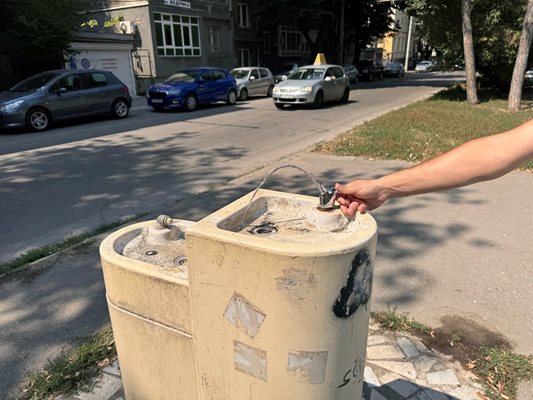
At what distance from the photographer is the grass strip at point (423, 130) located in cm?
842

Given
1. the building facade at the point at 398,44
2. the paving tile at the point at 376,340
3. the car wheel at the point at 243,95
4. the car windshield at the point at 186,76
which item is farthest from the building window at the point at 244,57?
the building facade at the point at 398,44

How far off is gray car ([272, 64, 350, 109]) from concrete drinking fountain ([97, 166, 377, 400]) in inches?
566

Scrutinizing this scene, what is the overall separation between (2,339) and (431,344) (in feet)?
9.42

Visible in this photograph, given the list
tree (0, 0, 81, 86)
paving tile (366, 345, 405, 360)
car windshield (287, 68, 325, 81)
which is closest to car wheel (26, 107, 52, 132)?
A: tree (0, 0, 81, 86)

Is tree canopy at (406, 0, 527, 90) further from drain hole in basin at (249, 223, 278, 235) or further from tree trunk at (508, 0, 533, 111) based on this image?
drain hole in basin at (249, 223, 278, 235)

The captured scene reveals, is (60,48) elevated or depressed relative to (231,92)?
elevated

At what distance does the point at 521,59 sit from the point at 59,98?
14164mm

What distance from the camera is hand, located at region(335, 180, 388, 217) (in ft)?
6.14

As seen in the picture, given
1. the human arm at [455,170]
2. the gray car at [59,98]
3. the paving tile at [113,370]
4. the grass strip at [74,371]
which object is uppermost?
the human arm at [455,170]

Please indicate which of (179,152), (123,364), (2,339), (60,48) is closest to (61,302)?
(2,339)

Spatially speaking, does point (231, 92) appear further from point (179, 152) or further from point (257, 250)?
point (257, 250)

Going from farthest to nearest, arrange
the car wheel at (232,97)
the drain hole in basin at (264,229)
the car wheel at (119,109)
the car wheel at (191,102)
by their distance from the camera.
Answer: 1. the car wheel at (232,97)
2. the car wheel at (191,102)
3. the car wheel at (119,109)
4. the drain hole in basin at (264,229)

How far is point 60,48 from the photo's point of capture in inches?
687

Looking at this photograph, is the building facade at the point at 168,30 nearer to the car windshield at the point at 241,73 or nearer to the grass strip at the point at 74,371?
the car windshield at the point at 241,73
